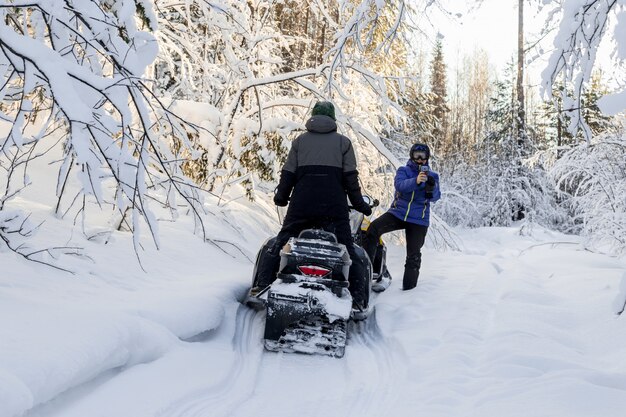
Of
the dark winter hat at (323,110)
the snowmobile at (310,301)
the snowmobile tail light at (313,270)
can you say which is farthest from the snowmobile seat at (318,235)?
the dark winter hat at (323,110)

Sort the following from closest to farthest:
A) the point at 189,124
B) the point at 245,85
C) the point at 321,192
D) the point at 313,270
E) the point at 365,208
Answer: the point at 189,124
the point at 313,270
the point at 321,192
the point at 365,208
the point at 245,85

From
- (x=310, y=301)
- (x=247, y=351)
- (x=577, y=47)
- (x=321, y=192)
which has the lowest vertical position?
(x=247, y=351)

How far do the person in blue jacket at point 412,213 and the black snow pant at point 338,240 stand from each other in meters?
1.64

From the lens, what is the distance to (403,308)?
18.5 feet

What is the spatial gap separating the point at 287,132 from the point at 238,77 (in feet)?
3.49

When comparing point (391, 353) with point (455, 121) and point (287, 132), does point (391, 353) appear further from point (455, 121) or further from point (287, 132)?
point (455, 121)

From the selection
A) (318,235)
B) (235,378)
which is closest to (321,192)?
(318,235)

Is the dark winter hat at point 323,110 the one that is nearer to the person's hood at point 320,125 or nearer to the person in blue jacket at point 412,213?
the person's hood at point 320,125

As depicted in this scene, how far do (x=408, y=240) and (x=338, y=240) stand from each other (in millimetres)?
2043

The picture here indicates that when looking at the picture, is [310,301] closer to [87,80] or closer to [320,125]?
[320,125]

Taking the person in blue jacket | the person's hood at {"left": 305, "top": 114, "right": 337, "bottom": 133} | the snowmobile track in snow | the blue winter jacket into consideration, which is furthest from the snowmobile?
the blue winter jacket

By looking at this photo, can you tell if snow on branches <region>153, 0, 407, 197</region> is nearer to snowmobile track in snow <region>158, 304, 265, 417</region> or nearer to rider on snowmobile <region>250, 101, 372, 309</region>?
rider on snowmobile <region>250, 101, 372, 309</region>

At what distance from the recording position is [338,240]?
4.98 meters

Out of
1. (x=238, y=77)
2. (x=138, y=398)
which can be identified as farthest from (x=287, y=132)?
(x=138, y=398)
